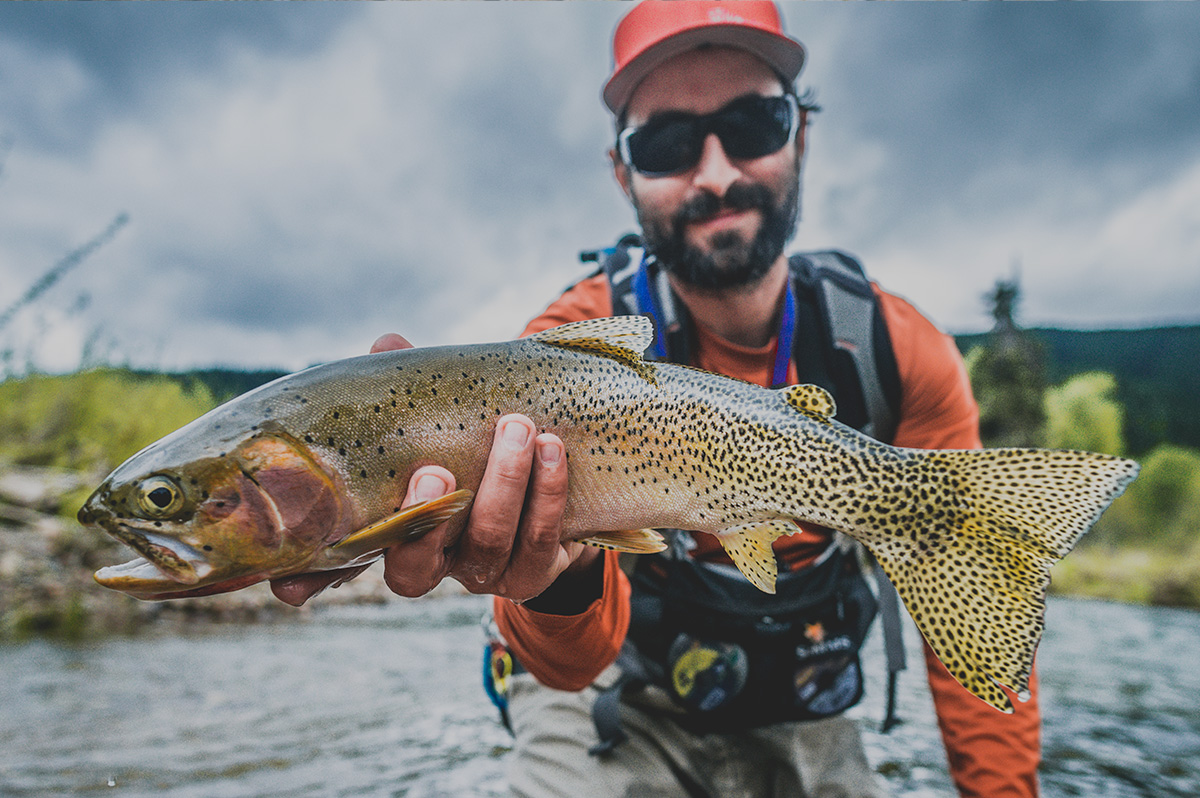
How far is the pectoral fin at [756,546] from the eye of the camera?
1662 millimetres

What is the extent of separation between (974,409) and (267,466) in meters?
2.86

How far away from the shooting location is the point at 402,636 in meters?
8.43

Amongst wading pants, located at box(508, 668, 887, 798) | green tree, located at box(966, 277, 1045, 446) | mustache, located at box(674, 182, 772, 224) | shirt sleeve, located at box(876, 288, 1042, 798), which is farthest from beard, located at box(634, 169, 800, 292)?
green tree, located at box(966, 277, 1045, 446)

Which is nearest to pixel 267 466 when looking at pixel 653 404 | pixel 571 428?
pixel 571 428

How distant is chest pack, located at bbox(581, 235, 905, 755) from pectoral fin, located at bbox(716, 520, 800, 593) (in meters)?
1.02

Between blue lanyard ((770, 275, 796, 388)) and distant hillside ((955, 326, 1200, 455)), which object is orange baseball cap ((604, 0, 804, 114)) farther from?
distant hillside ((955, 326, 1200, 455))

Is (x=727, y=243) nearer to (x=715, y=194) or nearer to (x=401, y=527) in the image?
(x=715, y=194)

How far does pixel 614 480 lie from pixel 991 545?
93 cm

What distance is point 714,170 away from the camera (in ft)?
9.00

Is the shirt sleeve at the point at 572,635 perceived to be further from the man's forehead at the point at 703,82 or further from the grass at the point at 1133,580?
the grass at the point at 1133,580

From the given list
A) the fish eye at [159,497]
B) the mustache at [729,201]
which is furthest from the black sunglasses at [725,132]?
the fish eye at [159,497]

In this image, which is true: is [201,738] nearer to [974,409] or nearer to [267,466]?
[267,466]

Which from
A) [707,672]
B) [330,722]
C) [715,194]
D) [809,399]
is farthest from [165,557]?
[330,722]

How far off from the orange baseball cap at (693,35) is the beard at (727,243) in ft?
2.24
